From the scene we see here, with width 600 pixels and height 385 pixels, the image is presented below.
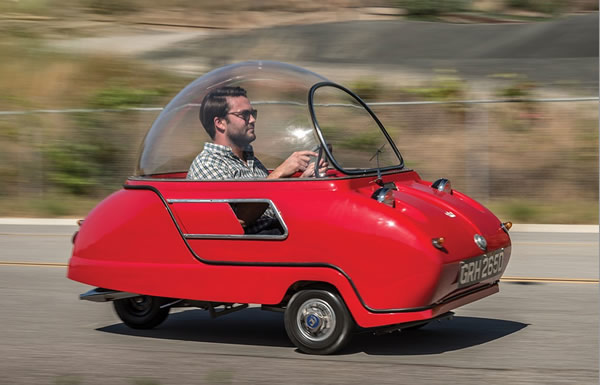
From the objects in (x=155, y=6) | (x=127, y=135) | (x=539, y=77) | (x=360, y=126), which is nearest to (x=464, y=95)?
(x=539, y=77)

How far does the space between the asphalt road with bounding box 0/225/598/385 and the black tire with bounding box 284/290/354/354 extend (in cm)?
9

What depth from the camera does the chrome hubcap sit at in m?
6.64

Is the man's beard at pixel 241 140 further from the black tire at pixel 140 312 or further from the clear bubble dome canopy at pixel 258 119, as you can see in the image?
the black tire at pixel 140 312

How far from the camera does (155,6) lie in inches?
1494

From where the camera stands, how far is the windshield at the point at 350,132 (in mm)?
7047

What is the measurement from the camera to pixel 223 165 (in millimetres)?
7086

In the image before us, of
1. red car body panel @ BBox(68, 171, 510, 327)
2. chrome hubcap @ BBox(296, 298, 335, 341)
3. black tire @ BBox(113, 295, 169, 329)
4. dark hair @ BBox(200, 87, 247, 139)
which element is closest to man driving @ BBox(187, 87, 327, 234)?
dark hair @ BBox(200, 87, 247, 139)

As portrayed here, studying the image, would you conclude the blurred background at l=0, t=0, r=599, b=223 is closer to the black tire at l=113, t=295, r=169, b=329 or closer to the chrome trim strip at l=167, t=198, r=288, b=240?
the black tire at l=113, t=295, r=169, b=329

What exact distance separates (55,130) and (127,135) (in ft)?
4.05

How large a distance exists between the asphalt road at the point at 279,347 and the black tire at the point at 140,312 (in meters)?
0.08

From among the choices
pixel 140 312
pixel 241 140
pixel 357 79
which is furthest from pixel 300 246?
pixel 357 79

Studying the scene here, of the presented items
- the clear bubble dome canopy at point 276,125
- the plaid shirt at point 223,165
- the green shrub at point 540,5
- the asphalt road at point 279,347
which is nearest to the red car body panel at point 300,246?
the plaid shirt at point 223,165

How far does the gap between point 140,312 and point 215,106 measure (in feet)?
5.24

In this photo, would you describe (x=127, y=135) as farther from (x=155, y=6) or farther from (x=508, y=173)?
(x=155, y=6)
